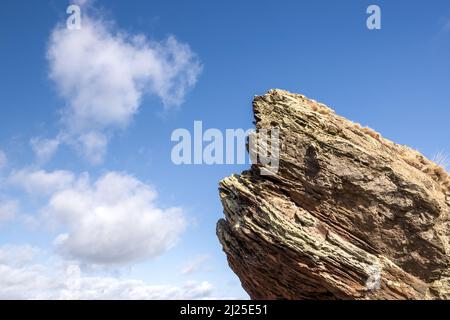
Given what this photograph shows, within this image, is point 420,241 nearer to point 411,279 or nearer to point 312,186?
point 411,279

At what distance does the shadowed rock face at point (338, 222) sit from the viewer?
23.9 m

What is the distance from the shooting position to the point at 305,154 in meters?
25.5

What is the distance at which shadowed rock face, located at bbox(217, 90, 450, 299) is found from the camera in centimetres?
2386

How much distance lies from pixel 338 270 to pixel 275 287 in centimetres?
421

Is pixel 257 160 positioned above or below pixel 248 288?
above

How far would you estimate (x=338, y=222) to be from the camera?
2481 centimetres
